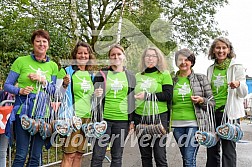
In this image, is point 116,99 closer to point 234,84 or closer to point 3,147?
point 234,84

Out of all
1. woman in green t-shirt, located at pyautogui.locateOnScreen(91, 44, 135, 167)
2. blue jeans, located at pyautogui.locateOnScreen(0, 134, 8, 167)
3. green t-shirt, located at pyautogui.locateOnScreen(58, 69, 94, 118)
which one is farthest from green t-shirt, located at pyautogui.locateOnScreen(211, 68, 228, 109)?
blue jeans, located at pyautogui.locateOnScreen(0, 134, 8, 167)

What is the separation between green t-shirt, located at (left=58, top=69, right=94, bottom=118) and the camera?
3.24 meters

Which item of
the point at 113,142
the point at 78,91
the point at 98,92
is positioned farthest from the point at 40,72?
the point at 113,142

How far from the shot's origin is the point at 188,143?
127 inches

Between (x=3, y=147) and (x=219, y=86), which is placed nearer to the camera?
(x=219, y=86)

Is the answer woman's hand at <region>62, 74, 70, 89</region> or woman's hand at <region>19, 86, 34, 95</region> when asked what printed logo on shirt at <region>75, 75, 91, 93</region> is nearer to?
woman's hand at <region>62, 74, 70, 89</region>

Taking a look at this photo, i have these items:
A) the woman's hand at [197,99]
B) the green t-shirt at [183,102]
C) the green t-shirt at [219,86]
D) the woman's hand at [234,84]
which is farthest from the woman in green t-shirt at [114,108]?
the woman's hand at [234,84]

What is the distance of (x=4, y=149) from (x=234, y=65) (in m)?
2.64

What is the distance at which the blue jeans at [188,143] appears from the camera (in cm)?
324

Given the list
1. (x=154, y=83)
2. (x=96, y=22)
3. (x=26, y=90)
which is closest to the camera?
(x=26, y=90)

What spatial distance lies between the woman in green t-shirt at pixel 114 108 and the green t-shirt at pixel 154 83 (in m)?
0.11

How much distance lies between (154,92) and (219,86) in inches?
26.5

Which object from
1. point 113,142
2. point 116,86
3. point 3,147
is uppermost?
point 116,86

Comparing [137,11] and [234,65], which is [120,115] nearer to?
[234,65]
